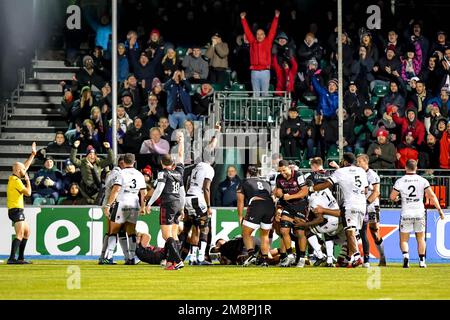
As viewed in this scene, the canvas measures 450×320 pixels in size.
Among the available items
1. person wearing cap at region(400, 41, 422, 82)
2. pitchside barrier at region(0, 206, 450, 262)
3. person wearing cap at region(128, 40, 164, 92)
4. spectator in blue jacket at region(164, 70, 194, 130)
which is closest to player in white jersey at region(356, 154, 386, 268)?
pitchside barrier at region(0, 206, 450, 262)

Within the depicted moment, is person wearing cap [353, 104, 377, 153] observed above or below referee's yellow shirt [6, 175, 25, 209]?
above

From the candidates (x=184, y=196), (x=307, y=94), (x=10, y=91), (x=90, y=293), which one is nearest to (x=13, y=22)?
(x=10, y=91)

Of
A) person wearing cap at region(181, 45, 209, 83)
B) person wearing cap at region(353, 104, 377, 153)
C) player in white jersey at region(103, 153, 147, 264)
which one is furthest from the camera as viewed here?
→ person wearing cap at region(181, 45, 209, 83)

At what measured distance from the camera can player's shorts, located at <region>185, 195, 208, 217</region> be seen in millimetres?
26781

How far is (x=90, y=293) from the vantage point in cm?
1872

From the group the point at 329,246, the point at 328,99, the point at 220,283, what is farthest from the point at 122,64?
the point at 220,283

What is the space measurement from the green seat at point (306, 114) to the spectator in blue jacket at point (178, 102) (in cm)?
298

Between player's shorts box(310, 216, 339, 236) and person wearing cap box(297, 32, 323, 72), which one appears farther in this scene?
person wearing cap box(297, 32, 323, 72)

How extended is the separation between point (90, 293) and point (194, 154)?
42.8ft

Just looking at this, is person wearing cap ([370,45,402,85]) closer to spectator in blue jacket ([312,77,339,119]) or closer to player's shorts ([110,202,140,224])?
spectator in blue jacket ([312,77,339,119])

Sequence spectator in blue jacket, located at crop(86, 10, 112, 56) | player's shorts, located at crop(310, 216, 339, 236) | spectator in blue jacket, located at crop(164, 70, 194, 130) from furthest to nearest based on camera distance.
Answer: spectator in blue jacket, located at crop(86, 10, 112, 56), spectator in blue jacket, located at crop(164, 70, 194, 130), player's shorts, located at crop(310, 216, 339, 236)

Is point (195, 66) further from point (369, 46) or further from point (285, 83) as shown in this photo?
point (369, 46)

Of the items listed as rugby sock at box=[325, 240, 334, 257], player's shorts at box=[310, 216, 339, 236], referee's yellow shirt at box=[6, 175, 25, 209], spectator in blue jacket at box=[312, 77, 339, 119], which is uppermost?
spectator in blue jacket at box=[312, 77, 339, 119]

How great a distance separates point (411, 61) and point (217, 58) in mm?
5060
